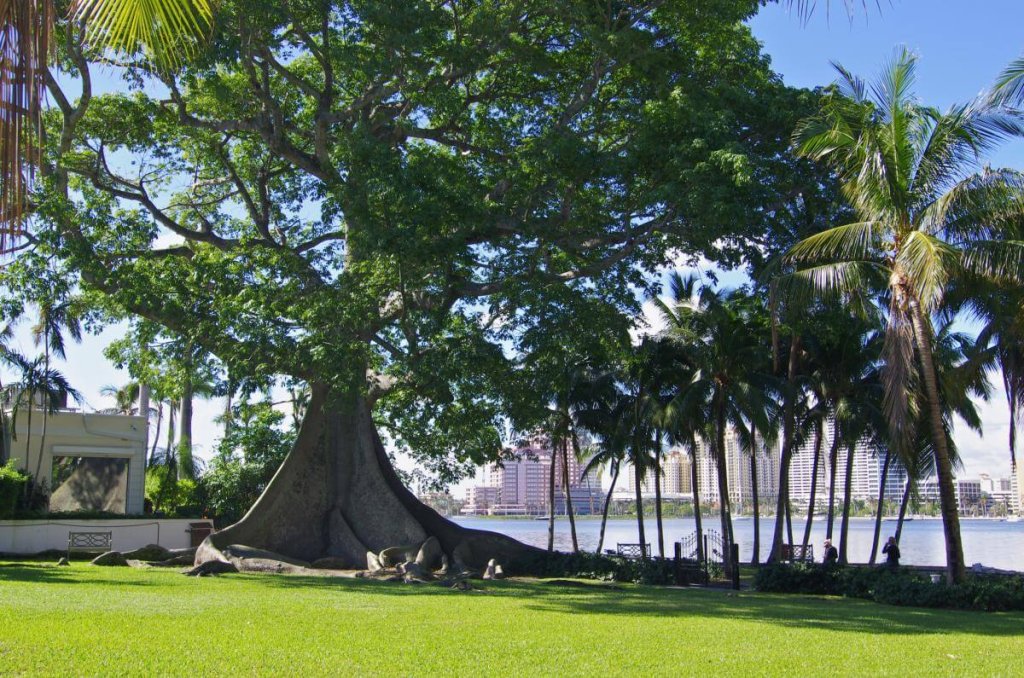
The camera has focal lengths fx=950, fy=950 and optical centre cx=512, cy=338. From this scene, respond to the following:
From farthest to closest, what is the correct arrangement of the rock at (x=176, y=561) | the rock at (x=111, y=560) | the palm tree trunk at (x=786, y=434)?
the palm tree trunk at (x=786, y=434), the rock at (x=176, y=561), the rock at (x=111, y=560)

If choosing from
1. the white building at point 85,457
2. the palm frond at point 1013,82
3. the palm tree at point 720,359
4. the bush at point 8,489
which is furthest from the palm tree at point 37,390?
the palm frond at point 1013,82

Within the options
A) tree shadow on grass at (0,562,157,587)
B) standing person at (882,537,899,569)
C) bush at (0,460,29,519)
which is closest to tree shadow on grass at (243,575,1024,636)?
tree shadow on grass at (0,562,157,587)

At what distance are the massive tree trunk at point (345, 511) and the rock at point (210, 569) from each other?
197 cm

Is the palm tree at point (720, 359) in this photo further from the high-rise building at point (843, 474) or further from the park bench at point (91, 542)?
the park bench at point (91, 542)

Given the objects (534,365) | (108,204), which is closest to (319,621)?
(534,365)

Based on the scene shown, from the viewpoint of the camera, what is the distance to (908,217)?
17.5 m

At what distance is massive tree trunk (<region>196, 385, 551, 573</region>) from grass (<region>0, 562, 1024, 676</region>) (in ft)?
17.1

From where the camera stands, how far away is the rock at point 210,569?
18.9m

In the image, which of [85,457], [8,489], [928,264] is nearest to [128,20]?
[928,264]

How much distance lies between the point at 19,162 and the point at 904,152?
1630 cm

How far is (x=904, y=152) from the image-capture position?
57.1 ft

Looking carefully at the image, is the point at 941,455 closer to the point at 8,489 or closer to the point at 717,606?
the point at 717,606

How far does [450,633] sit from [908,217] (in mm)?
11755

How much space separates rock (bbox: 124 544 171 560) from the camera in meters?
22.9
